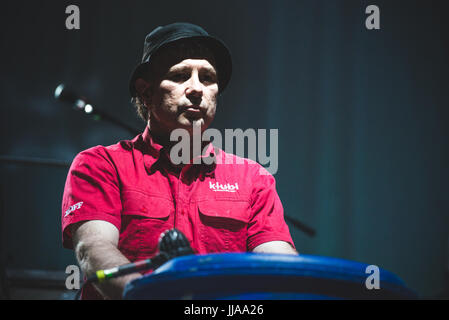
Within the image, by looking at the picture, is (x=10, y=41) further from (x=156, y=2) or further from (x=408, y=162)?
(x=408, y=162)

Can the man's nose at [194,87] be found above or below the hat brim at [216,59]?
below

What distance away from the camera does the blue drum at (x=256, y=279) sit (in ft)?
1.87

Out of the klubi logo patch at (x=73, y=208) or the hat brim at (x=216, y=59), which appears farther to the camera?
the hat brim at (x=216, y=59)

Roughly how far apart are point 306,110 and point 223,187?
2.31m

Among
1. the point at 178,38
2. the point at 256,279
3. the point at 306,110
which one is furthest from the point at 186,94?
the point at 306,110

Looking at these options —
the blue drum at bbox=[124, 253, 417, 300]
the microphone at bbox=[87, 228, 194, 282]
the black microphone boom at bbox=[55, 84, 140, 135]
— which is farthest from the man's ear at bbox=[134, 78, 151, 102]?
the blue drum at bbox=[124, 253, 417, 300]

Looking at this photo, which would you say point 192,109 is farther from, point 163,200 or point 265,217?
point 265,217

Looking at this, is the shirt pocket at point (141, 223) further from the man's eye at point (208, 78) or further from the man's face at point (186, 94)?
the man's eye at point (208, 78)

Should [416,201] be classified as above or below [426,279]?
above

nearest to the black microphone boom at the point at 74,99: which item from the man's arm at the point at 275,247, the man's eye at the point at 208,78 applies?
the man's eye at the point at 208,78
